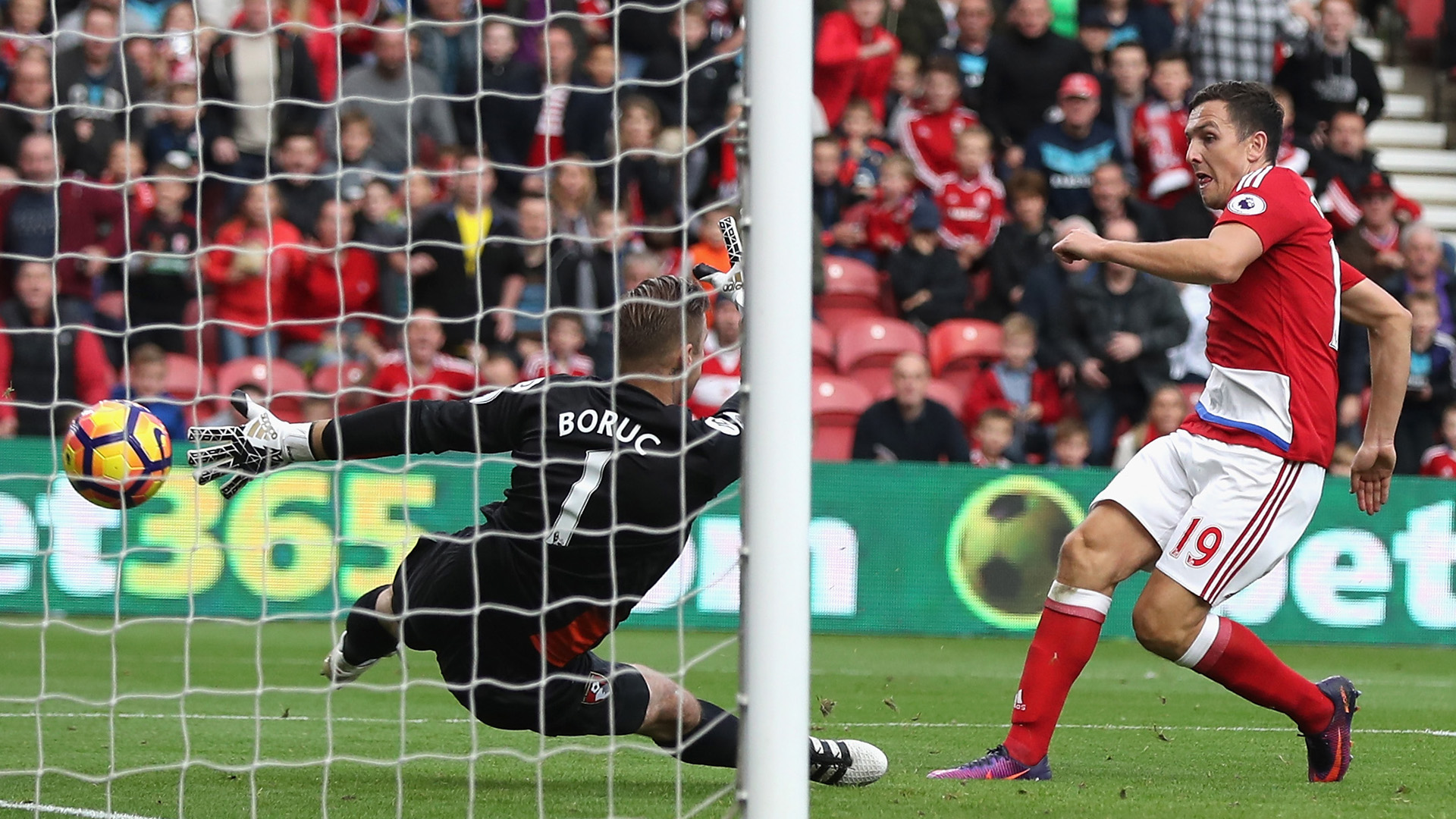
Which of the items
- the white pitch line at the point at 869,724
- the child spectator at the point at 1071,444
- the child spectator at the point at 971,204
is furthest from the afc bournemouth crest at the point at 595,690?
the child spectator at the point at 971,204

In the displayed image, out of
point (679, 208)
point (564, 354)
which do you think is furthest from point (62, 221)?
point (679, 208)

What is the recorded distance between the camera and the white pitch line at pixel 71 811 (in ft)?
14.6

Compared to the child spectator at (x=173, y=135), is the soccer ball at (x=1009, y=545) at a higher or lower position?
lower

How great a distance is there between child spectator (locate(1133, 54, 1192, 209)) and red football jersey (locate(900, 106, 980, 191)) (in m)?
1.24

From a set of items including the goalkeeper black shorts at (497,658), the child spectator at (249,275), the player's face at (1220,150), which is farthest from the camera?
the child spectator at (249,275)

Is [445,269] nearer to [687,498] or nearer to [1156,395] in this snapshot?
[1156,395]

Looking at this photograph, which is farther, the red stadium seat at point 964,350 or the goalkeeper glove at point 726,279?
the red stadium seat at point 964,350

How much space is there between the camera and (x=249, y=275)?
10977 millimetres

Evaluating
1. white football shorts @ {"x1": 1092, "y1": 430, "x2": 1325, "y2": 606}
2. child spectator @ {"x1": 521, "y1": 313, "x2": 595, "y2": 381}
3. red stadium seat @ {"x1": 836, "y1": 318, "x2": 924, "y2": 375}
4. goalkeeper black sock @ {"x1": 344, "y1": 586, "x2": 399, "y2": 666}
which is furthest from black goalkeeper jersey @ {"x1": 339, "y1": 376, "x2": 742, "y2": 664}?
red stadium seat @ {"x1": 836, "y1": 318, "x2": 924, "y2": 375}

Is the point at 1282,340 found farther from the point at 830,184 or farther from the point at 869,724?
the point at 830,184

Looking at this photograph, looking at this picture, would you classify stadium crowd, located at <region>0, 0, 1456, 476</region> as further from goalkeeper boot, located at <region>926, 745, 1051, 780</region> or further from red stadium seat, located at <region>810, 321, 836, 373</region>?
goalkeeper boot, located at <region>926, 745, 1051, 780</region>

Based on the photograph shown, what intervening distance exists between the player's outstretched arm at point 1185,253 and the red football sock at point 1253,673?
105 centimetres

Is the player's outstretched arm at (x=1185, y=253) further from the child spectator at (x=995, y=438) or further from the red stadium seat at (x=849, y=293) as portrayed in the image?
the red stadium seat at (x=849, y=293)

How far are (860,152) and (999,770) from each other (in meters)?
7.96
